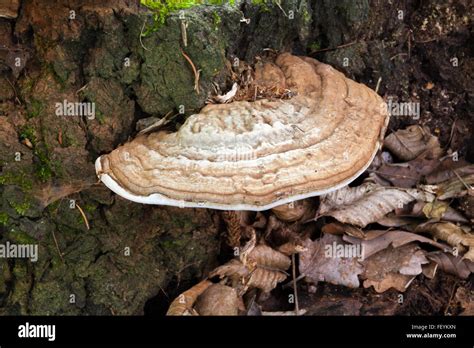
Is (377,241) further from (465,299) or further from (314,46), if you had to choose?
(314,46)

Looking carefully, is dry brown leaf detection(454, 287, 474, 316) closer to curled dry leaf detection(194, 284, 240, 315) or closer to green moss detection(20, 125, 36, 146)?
curled dry leaf detection(194, 284, 240, 315)

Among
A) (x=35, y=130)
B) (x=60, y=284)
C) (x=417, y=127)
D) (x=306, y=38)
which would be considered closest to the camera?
(x=35, y=130)

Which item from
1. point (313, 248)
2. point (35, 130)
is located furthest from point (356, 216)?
point (35, 130)

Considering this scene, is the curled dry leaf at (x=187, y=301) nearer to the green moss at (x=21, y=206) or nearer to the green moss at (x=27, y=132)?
the green moss at (x=21, y=206)

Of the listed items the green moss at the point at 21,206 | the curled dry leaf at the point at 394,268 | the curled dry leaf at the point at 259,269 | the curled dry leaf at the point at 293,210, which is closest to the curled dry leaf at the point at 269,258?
the curled dry leaf at the point at 259,269

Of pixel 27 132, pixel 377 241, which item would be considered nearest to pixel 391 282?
pixel 377 241

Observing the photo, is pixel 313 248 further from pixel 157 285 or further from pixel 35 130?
pixel 35 130
